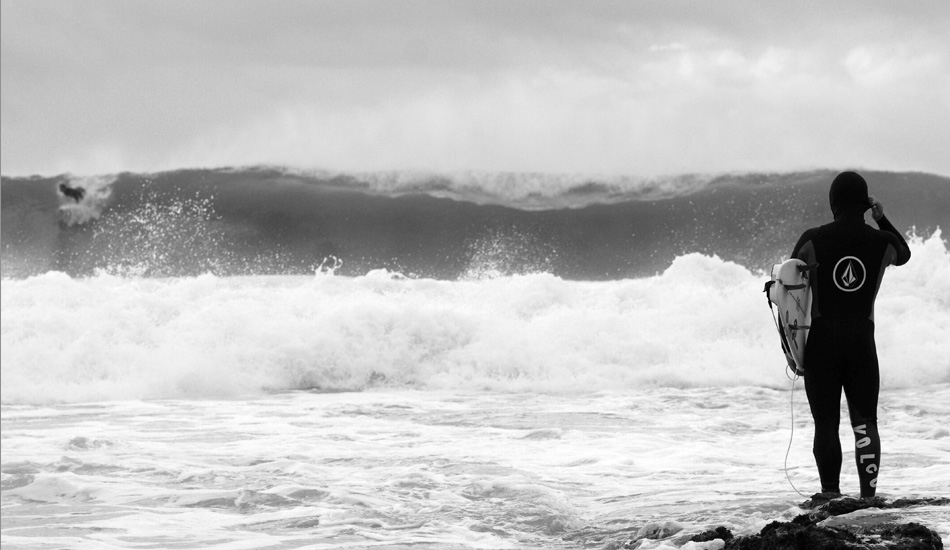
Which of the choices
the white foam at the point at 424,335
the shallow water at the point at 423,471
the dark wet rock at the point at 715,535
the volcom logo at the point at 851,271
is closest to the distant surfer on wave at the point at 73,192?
the white foam at the point at 424,335

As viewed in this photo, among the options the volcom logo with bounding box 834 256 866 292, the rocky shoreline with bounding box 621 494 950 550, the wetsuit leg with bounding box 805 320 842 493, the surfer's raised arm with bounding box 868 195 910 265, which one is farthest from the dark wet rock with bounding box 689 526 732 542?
the surfer's raised arm with bounding box 868 195 910 265

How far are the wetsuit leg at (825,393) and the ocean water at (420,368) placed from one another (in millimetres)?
265

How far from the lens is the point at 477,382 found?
8.86 meters

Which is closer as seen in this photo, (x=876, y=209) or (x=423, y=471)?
(x=876, y=209)

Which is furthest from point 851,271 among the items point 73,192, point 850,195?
point 73,192

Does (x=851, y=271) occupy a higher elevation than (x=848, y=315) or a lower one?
higher

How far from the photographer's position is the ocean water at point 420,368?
13.2ft

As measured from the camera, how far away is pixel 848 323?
3635 mm

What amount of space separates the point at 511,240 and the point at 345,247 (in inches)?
123

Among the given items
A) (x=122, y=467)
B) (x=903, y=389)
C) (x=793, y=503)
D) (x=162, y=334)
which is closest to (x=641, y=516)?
(x=793, y=503)

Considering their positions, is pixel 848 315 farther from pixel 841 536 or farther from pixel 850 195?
pixel 841 536

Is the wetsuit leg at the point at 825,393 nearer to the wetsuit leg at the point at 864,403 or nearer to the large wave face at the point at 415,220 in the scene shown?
the wetsuit leg at the point at 864,403

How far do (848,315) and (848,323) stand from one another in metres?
0.03

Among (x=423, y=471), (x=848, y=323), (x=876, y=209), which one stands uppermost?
(x=876, y=209)
